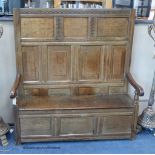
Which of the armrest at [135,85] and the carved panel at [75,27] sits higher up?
the carved panel at [75,27]

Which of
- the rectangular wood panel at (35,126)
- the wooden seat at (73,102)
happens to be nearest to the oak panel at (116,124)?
the wooden seat at (73,102)

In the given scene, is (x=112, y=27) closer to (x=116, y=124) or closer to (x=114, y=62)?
(x=114, y=62)

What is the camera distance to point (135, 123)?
2.40 m

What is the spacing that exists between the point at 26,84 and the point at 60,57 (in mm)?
444

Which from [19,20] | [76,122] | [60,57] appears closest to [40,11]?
[19,20]

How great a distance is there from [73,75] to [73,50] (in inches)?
10.3

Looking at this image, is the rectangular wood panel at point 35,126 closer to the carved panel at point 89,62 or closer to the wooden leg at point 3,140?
the wooden leg at point 3,140

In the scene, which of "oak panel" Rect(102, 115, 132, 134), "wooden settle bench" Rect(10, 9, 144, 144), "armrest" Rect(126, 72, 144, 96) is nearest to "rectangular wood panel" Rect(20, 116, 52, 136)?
"wooden settle bench" Rect(10, 9, 144, 144)

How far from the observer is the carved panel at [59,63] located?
2.44 meters

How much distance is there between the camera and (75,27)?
2.39m

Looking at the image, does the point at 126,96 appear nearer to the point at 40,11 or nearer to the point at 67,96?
the point at 67,96

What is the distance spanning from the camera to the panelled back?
235cm

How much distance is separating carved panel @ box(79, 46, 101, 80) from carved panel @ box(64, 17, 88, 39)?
0.14 m

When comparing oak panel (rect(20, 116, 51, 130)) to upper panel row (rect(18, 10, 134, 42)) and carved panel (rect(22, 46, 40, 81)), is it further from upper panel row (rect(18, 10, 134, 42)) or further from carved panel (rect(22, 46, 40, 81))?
upper panel row (rect(18, 10, 134, 42))
